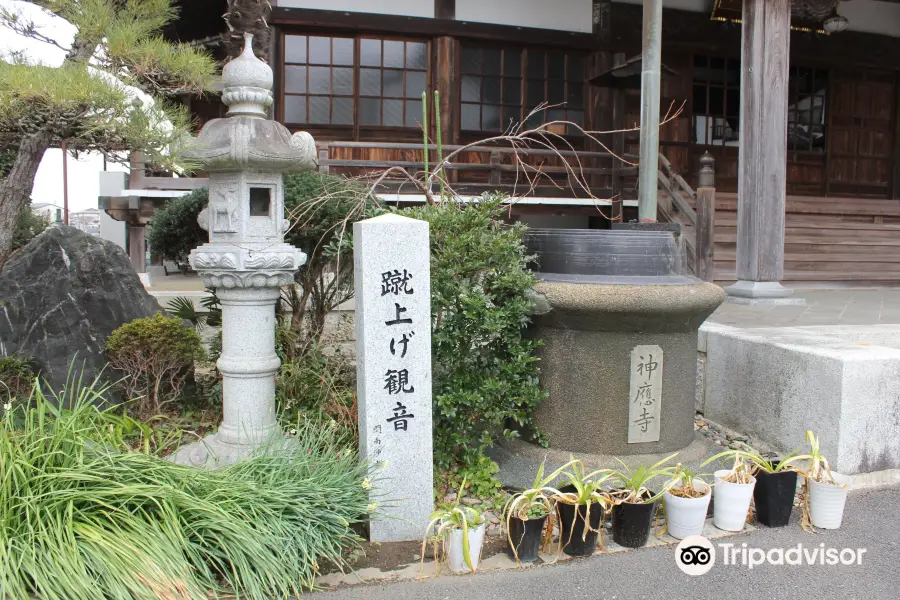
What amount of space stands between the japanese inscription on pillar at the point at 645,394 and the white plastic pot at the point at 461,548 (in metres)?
1.35

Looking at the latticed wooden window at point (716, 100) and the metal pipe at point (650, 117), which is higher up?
the latticed wooden window at point (716, 100)

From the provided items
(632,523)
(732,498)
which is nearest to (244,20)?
(632,523)

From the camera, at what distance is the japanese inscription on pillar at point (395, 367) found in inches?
128

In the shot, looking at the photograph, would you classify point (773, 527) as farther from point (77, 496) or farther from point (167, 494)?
point (77, 496)

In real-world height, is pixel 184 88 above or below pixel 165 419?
above

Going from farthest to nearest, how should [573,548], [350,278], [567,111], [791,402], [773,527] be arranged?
1. [567,111]
2. [350,278]
3. [791,402]
4. [773,527]
5. [573,548]

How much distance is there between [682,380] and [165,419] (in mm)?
3202

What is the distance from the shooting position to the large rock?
14.6 feet

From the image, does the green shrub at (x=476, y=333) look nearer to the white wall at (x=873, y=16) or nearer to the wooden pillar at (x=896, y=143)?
the white wall at (x=873, y=16)

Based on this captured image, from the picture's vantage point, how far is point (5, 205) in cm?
399

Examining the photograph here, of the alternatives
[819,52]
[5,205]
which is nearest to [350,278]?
[5,205]

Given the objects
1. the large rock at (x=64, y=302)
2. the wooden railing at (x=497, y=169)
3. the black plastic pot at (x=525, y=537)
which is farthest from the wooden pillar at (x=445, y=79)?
the black plastic pot at (x=525, y=537)

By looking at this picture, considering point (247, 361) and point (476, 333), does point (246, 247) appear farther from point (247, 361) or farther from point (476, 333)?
point (476, 333)

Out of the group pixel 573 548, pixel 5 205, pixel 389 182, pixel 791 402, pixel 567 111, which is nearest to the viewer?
pixel 573 548
